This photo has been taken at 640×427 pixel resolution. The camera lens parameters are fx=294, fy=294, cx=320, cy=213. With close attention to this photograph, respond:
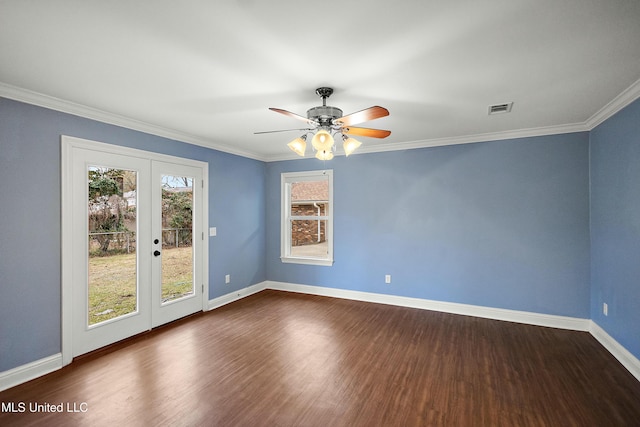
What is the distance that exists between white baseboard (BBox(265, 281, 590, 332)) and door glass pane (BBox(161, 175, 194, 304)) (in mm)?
1903

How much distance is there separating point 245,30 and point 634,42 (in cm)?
238

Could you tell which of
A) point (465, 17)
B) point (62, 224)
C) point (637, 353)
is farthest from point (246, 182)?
point (637, 353)

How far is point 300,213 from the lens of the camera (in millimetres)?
5797

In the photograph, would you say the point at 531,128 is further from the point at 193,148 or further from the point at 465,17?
the point at 193,148

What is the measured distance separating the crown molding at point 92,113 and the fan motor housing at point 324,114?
2.18 meters

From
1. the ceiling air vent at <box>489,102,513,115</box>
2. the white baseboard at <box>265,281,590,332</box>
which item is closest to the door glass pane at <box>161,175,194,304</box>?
the white baseboard at <box>265,281,590,332</box>

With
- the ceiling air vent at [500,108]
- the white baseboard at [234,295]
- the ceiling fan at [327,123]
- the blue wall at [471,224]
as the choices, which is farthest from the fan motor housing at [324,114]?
the white baseboard at [234,295]

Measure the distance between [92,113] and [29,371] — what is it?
8.00 ft

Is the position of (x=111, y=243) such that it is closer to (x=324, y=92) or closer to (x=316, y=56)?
(x=324, y=92)

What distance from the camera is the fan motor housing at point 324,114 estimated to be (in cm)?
253

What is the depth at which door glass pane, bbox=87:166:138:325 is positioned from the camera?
3061mm

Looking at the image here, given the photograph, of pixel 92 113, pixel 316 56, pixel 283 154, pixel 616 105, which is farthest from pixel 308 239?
pixel 616 105

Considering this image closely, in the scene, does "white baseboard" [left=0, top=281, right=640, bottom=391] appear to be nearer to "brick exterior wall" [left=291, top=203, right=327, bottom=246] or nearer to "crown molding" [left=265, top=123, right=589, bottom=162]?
"brick exterior wall" [left=291, top=203, right=327, bottom=246]

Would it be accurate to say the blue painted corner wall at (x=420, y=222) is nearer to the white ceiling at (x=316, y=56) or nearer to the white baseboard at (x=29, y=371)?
the white baseboard at (x=29, y=371)
